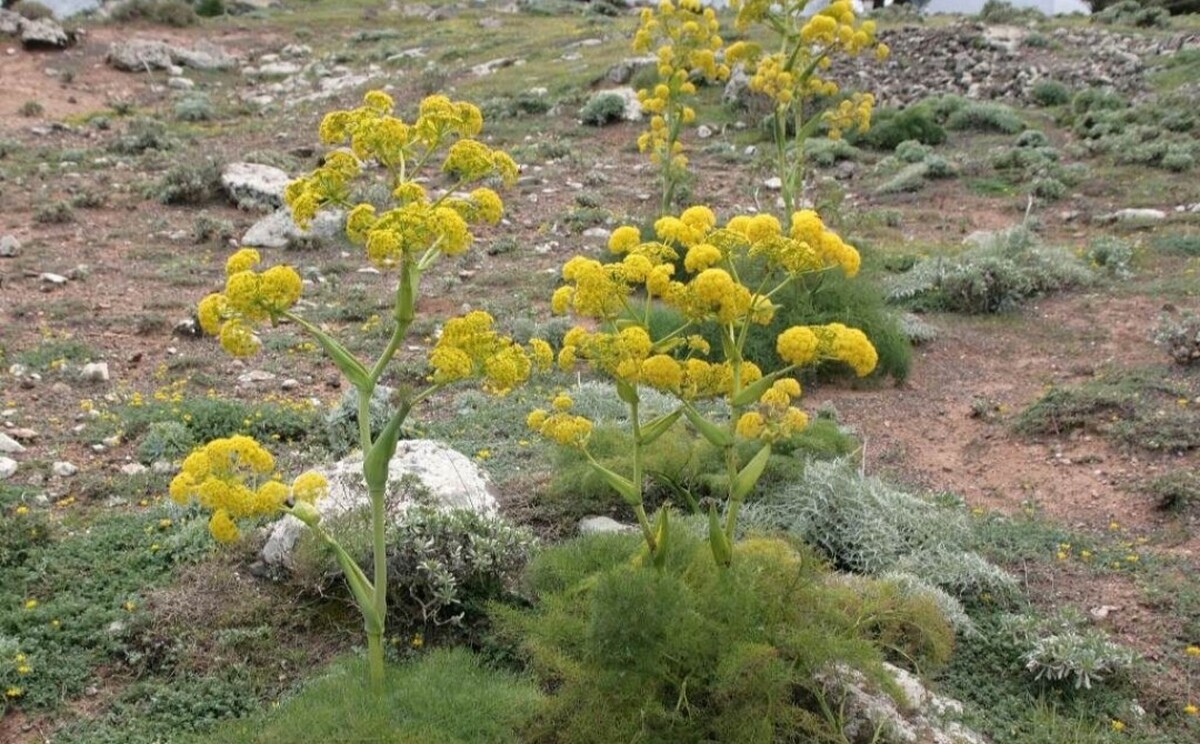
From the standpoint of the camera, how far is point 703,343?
3.95m

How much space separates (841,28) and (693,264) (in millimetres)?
5490

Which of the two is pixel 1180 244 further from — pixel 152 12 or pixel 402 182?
pixel 152 12

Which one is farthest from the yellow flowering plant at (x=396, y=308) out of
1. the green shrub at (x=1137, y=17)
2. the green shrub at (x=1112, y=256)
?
the green shrub at (x=1137, y=17)

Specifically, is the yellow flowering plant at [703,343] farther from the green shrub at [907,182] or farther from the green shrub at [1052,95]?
the green shrub at [1052,95]

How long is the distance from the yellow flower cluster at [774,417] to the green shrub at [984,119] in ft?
54.5

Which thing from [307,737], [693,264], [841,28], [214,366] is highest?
[841,28]

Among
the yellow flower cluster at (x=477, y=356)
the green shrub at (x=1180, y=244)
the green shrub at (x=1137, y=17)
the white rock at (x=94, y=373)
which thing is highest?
the green shrub at (x=1137, y=17)

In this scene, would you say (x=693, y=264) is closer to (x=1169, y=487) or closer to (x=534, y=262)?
(x=1169, y=487)

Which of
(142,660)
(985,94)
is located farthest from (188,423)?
(985,94)

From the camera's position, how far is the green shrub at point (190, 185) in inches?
554

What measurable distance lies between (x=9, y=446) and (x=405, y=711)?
14.8 feet

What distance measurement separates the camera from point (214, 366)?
28.3 ft

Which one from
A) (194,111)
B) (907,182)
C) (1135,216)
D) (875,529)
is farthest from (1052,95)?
(194,111)

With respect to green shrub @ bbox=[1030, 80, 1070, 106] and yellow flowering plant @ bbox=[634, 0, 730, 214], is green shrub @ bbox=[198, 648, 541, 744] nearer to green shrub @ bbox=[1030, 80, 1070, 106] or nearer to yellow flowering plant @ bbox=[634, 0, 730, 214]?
yellow flowering plant @ bbox=[634, 0, 730, 214]
